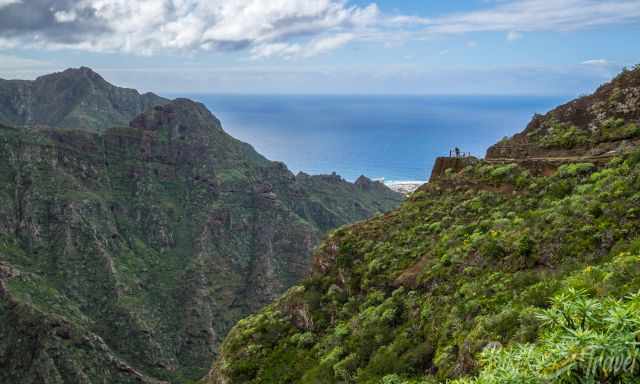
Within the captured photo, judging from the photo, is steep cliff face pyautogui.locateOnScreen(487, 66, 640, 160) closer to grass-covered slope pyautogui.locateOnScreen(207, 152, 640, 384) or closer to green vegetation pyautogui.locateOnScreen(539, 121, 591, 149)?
green vegetation pyautogui.locateOnScreen(539, 121, 591, 149)

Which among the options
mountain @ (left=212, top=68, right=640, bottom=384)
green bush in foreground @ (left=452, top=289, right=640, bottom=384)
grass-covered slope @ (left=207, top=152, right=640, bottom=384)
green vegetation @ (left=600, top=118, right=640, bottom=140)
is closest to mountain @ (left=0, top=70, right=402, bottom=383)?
grass-covered slope @ (left=207, top=152, right=640, bottom=384)

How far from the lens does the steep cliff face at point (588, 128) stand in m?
26.4

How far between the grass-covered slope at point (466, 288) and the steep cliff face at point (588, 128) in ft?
8.67

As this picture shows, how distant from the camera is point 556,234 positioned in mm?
18609

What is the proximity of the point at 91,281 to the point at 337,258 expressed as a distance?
93.4 m

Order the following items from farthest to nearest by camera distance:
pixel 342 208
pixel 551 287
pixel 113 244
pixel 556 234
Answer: pixel 342 208 → pixel 113 244 → pixel 556 234 → pixel 551 287

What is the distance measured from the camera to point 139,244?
128875 millimetres

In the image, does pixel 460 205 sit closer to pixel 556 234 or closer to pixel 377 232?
pixel 377 232

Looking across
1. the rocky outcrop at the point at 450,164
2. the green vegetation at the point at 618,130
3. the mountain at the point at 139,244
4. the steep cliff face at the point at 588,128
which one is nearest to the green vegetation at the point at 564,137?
the steep cliff face at the point at 588,128

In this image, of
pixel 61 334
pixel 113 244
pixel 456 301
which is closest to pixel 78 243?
pixel 113 244

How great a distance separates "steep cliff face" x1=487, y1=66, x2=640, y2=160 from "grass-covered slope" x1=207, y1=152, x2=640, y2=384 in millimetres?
2644

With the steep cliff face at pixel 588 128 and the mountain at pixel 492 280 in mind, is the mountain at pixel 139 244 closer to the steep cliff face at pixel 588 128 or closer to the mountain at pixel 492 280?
the mountain at pixel 492 280

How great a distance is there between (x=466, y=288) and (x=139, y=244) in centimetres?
12137

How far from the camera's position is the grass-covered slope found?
1056 cm
